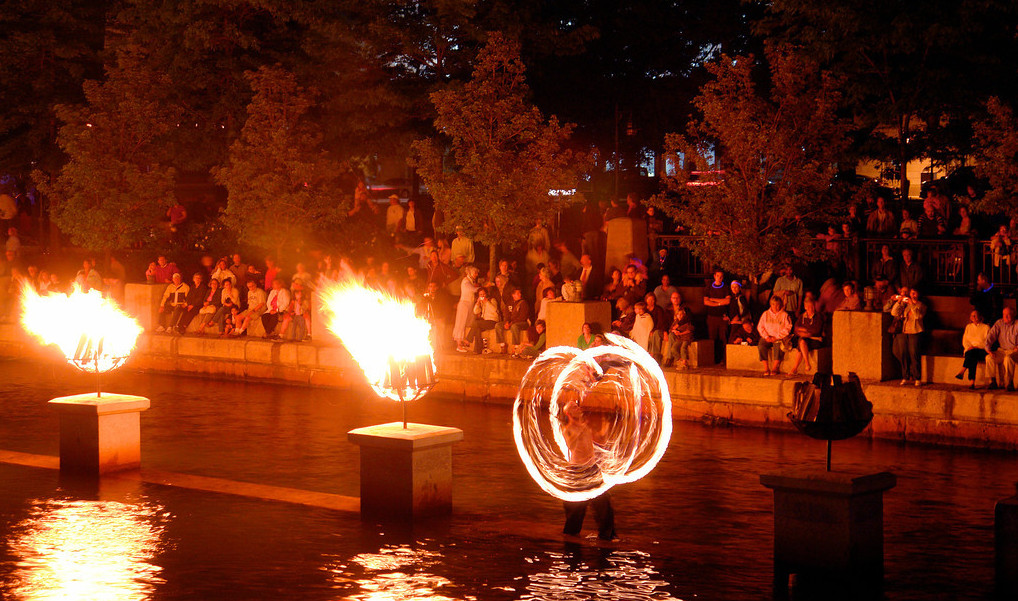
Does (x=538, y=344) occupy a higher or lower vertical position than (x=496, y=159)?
lower

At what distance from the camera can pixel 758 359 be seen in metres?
22.0

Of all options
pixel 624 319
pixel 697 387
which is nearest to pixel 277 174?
pixel 624 319

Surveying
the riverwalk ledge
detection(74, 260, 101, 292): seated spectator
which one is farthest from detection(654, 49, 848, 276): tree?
detection(74, 260, 101, 292): seated spectator

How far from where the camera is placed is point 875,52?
29109 mm

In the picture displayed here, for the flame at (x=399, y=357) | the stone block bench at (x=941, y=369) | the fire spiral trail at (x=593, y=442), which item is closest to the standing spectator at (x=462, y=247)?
the stone block bench at (x=941, y=369)

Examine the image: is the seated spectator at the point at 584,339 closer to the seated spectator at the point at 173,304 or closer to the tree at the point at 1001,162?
the tree at the point at 1001,162

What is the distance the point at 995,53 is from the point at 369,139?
14.1m

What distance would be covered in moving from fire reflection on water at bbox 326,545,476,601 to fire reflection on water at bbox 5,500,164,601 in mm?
1445

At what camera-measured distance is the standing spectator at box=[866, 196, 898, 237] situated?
25953 millimetres

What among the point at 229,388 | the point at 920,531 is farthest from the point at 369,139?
the point at 920,531

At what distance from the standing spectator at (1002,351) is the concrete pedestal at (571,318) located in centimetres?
620

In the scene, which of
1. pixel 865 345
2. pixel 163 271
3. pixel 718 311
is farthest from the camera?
pixel 163 271

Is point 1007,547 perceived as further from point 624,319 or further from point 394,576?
point 624,319

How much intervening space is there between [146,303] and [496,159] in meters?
8.14
